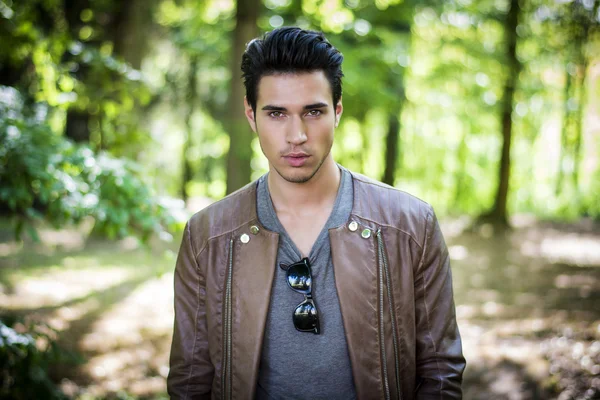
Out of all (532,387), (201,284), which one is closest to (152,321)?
(532,387)

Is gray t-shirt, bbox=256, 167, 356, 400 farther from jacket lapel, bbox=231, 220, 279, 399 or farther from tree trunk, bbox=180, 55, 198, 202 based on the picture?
tree trunk, bbox=180, 55, 198, 202

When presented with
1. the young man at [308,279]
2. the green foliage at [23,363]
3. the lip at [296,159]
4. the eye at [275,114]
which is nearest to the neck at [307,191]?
the young man at [308,279]

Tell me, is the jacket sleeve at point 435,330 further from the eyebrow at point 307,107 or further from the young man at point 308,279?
the eyebrow at point 307,107

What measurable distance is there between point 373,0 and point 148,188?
6.81 m

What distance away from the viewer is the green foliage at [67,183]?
124 inches

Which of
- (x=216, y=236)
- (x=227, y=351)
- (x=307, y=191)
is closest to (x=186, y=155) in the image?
(x=216, y=236)

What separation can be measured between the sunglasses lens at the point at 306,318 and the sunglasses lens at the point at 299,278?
71 mm

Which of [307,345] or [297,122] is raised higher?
[297,122]

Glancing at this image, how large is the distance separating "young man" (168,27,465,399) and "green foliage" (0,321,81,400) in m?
1.42

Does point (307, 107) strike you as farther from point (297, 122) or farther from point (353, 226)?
point (353, 226)

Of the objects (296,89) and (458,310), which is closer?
(296,89)

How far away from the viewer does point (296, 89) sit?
2.28 m

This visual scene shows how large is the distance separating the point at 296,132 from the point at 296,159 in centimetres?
12

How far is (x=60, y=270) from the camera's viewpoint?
397 inches
